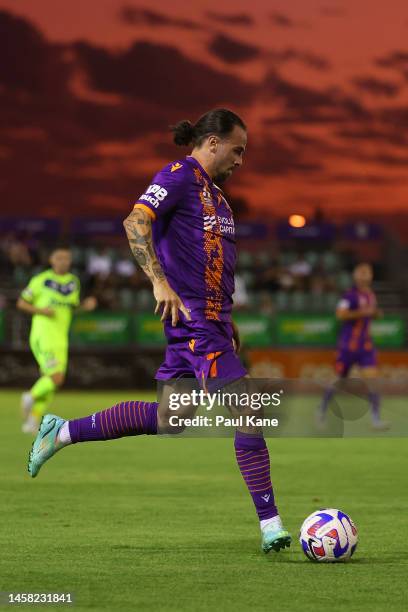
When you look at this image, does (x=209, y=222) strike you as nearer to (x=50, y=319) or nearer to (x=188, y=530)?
(x=188, y=530)

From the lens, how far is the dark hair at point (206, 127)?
21.5 feet

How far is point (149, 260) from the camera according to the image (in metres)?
6.16

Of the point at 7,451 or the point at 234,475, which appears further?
the point at 7,451

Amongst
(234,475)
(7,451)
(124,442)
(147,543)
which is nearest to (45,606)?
(147,543)

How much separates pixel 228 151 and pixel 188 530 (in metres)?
2.32

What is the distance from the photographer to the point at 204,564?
614 centimetres

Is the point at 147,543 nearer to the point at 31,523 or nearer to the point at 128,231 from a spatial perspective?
the point at 31,523

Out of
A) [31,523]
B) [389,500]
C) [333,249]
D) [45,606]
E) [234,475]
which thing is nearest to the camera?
[45,606]

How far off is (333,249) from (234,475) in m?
24.4

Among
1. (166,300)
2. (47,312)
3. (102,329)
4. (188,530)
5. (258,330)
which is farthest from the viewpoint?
(102,329)

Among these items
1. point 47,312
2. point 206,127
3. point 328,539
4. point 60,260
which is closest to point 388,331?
point 60,260

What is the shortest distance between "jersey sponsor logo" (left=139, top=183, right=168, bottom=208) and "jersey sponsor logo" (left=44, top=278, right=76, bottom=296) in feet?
27.1

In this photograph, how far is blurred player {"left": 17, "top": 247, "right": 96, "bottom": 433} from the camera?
46.4 feet

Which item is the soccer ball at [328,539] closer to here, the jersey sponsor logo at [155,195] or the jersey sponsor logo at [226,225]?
the jersey sponsor logo at [226,225]
